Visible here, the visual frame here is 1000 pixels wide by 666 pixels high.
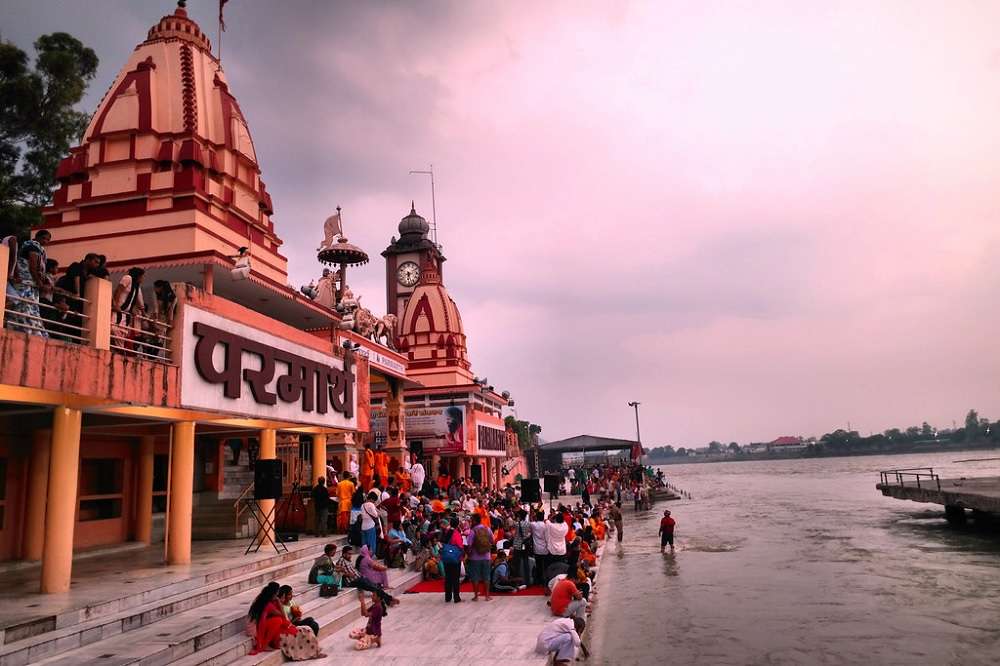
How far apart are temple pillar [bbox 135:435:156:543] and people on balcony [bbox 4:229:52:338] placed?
660cm

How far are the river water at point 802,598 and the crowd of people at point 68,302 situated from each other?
8579mm

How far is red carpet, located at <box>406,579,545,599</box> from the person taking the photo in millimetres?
12977

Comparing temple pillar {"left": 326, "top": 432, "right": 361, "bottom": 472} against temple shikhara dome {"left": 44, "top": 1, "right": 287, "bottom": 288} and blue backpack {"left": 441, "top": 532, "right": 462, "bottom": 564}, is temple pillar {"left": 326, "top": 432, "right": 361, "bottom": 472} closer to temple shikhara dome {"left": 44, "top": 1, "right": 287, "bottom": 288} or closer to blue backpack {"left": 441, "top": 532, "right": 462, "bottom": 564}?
temple shikhara dome {"left": 44, "top": 1, "right": 287, "bottom": 288}

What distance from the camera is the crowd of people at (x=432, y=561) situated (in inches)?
348

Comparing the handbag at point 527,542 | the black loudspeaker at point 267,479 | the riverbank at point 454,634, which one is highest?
the black loudspeaker at point 267,479

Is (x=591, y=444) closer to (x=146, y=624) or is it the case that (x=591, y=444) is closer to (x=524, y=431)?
(x=524, y=431)

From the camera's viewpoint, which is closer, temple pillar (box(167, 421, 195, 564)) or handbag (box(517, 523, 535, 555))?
temple pillar (box(167, 421, 195, 564))

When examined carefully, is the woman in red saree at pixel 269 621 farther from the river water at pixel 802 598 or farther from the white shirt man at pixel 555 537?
the white shirt man at pixel 555 537

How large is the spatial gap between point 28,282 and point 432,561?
945 cm

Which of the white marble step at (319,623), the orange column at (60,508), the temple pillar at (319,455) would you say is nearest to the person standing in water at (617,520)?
the white marble step at (319,623)

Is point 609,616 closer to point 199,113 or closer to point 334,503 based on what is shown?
point 334,503

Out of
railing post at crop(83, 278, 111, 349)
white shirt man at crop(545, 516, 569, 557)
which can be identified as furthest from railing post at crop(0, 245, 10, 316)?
white shirt man at crop(545, 516, 569, 557)

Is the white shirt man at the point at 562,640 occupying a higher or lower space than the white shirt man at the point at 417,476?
lower

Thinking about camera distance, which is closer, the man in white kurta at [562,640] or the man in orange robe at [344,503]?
the man in white kurta at [562,640]
